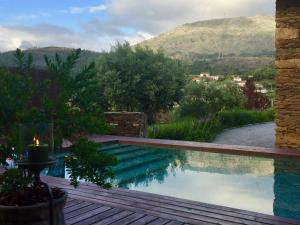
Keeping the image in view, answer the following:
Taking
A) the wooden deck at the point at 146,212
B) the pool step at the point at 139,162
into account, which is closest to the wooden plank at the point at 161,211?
the wooden deck at the point at 146,212

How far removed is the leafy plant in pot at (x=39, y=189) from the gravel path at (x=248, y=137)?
8.65 m

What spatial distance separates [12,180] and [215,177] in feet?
17.5

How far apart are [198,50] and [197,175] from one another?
249ft

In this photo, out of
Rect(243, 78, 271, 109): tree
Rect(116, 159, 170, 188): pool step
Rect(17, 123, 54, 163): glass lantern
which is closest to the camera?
Rect(17, 123, 54, 163): glass lantern

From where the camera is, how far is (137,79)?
13562mm

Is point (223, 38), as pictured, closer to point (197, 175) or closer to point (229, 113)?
point (229, 113)

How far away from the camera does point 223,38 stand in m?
89.1

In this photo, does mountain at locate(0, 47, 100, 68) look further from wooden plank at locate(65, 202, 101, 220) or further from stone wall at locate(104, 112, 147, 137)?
stone wall at locate(104, 112, 147, 137)

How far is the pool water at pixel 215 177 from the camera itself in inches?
220

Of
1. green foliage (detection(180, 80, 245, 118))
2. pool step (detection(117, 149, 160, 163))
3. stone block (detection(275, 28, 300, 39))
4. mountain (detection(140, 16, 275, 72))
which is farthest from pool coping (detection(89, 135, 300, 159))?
mountain (detection(140, 16, 275, 72))

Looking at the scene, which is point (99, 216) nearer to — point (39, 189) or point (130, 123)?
point (39, 189)

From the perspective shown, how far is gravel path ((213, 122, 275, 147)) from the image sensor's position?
1066 cm

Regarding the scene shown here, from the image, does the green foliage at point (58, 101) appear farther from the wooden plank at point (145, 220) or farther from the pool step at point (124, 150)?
the pool step at point (124, 150)

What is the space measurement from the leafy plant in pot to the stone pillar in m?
7.23
